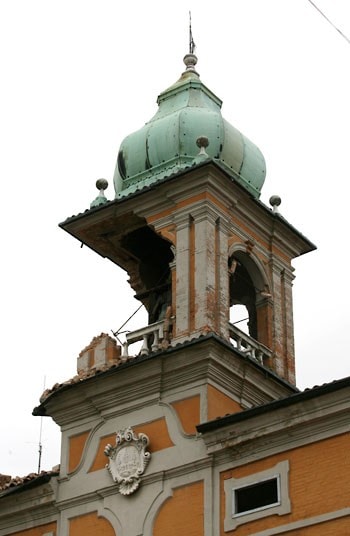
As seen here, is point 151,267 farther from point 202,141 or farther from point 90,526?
point 90,526

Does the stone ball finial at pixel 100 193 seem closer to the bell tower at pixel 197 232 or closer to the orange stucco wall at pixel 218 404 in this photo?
the bell tower at pixel 197 232

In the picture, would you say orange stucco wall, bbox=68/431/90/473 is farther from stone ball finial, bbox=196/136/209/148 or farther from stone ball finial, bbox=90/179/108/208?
stone ball finial, bbox=196/136/209/148

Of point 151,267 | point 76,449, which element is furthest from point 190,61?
point 76,449

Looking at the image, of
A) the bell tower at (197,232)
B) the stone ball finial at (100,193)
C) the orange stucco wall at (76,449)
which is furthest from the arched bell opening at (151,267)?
the orange stucco wall at (76,449)

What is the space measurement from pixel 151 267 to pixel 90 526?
26.9ft

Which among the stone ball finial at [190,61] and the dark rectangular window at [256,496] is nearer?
the dark rectangular window at [256,496]

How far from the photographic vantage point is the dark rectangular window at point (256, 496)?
2862 centimetres

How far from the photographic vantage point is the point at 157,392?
3169cm

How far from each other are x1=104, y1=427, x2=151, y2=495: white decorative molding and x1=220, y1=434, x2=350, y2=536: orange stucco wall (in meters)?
3.02

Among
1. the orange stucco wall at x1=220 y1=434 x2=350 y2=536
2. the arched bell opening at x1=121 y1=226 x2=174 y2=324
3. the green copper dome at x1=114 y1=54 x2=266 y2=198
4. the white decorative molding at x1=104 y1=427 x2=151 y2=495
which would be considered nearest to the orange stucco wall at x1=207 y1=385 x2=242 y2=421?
the white decorative molding at x1=104 y1=427 x2=151 y2=495

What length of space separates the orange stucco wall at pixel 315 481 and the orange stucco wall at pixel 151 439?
303 centimetres

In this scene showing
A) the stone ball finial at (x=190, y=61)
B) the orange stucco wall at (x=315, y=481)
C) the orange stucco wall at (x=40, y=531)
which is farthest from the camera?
the stone ball finial at (x=190, y=61)

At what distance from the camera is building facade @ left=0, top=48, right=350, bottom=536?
28578mm

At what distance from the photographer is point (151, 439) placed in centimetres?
3127
